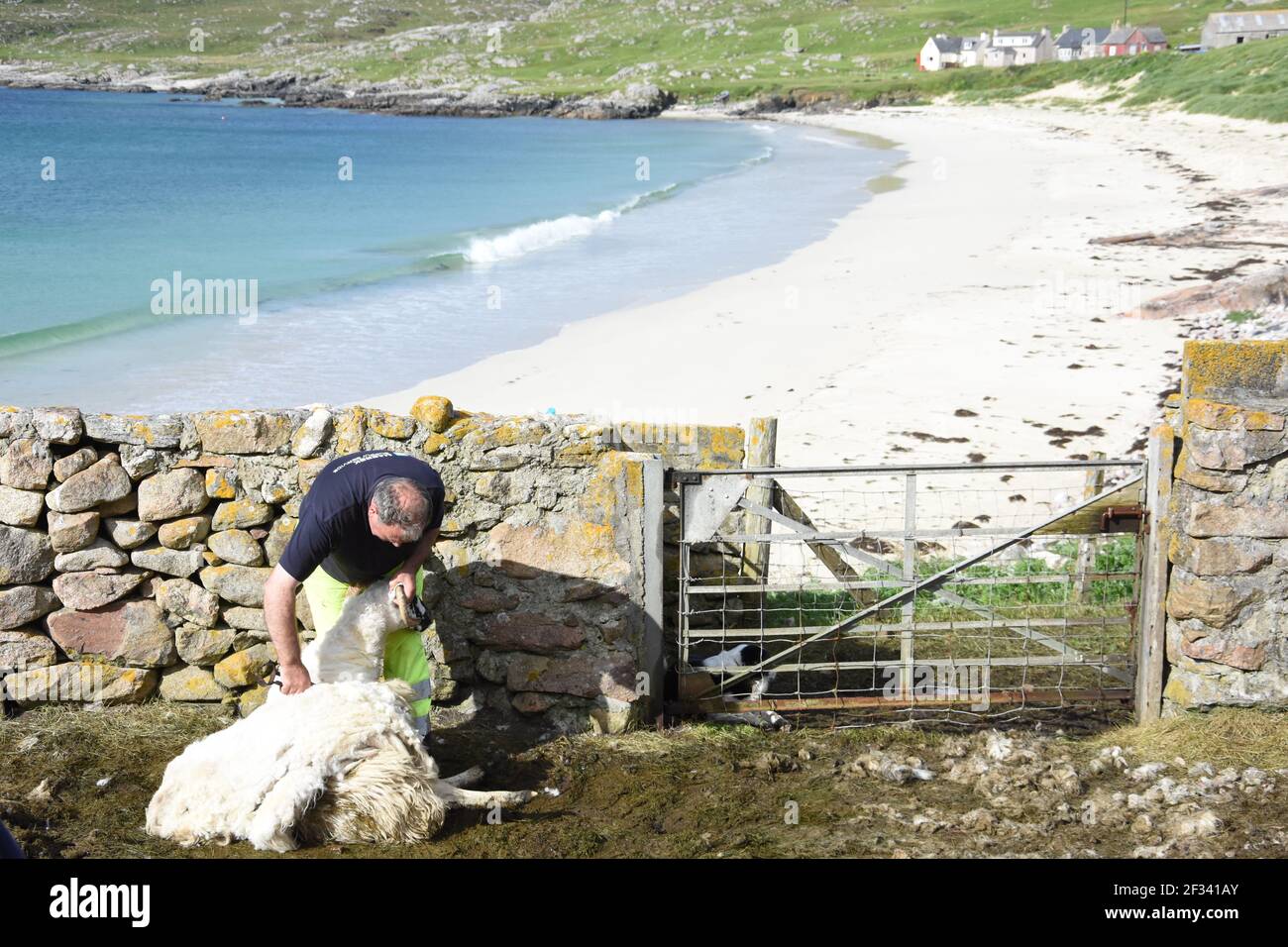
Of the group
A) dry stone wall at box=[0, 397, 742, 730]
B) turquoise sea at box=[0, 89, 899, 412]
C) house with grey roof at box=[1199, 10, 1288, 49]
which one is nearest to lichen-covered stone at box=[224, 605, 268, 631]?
dry stone wall at box=[0, 397, 742, 730]

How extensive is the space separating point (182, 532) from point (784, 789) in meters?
3.57

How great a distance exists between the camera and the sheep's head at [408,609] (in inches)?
217

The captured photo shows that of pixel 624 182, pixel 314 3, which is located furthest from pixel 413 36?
pixel 624 182

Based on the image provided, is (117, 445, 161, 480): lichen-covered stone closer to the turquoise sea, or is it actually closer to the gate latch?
the gate latch

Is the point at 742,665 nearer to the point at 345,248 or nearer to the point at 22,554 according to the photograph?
the point at 22,554

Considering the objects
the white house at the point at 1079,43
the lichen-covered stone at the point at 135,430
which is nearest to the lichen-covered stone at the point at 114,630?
the lichen-covered stone at the point at 135,430

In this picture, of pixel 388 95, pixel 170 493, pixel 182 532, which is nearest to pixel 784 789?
pixel 182 532

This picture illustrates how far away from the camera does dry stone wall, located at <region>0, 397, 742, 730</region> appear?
6348 mm

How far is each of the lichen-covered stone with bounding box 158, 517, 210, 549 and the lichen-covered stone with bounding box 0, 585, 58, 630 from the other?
724mm

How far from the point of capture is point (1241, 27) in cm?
9181

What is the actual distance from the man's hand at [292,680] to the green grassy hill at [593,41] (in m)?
64.1

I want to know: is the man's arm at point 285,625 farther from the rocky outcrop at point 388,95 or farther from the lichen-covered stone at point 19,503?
the rocky outcrop at point 388,95
